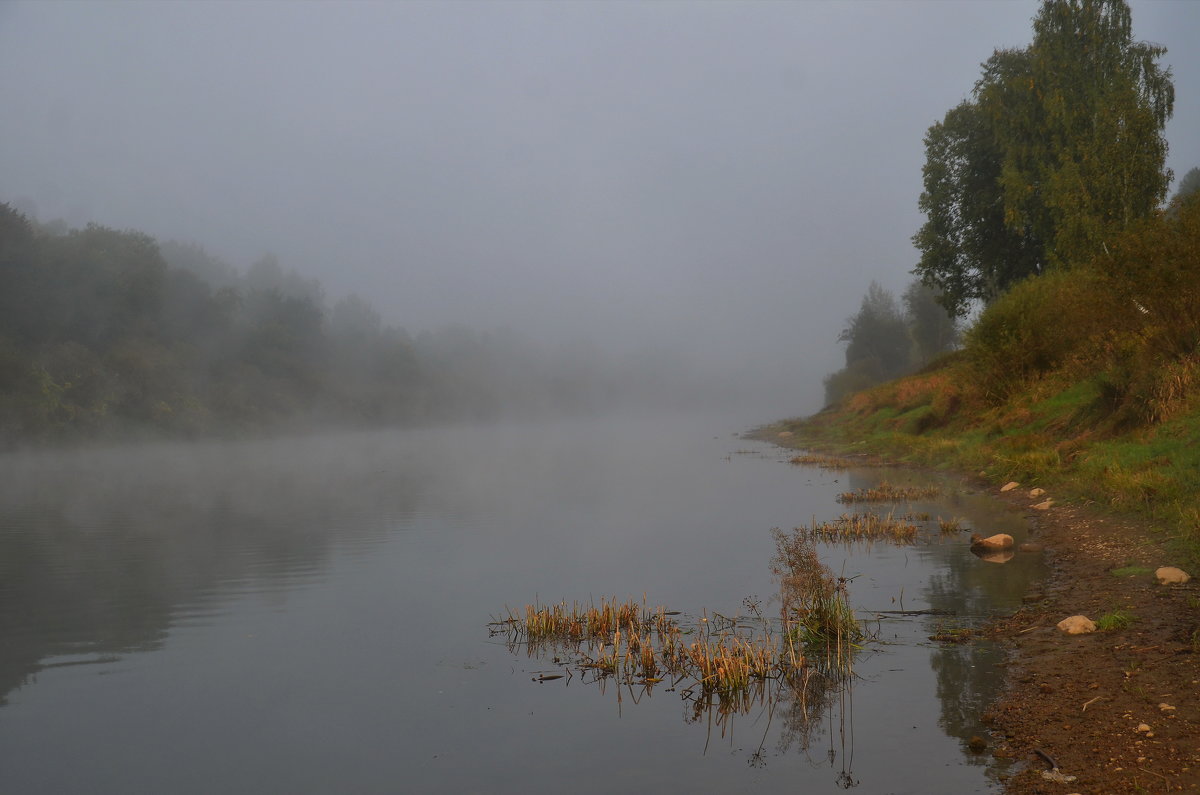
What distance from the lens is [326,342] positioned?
111375mm

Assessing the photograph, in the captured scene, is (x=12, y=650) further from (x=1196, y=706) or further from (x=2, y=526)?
(x=2, y=526)

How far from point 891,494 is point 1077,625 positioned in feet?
43.6

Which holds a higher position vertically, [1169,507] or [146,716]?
[1169,507]

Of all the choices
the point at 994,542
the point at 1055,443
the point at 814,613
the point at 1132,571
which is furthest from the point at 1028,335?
the point at 814,613

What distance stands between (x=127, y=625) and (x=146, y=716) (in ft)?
13.4

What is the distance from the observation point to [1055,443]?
2155 centimetres

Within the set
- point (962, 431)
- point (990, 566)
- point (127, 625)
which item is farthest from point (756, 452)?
point (127, 625)

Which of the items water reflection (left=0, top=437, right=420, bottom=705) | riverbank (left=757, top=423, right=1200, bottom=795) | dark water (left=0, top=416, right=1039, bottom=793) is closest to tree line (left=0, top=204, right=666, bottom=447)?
water reflection (left=0, top=437, right=420, bottom=705)

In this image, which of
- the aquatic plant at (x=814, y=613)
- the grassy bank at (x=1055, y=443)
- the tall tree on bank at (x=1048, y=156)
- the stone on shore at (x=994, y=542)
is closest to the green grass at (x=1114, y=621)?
the grassy bank at (x=1055, y=443)

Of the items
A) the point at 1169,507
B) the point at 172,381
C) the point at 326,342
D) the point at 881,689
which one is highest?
the point at 326,342

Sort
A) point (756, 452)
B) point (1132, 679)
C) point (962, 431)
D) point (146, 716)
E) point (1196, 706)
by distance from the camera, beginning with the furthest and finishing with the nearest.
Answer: point (756, 452) < point (962, 431) < point (146, 716) < point (1132, 679) < point (1196, 706)

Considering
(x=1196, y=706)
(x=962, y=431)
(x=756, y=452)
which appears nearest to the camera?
(x=1196, y=706)

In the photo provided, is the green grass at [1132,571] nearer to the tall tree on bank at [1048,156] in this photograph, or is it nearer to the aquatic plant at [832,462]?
the tall tree on bank at [1048,156]

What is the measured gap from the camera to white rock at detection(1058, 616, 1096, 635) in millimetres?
8742
